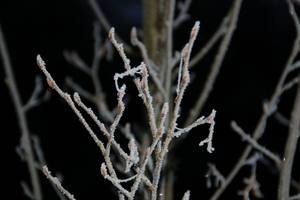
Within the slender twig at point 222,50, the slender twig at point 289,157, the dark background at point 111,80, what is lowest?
the slender twig at point 289,157

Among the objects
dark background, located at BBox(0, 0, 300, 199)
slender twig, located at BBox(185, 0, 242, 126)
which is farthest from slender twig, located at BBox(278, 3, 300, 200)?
dark background, located at BBox(0, 0, 300, 199)

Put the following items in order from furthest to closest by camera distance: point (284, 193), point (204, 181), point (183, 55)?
point (204, 181)
point (284, 193)
point (183, 55)

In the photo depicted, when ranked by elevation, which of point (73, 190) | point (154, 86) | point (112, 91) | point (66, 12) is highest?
point (66, 12)

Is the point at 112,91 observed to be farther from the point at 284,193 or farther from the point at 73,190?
the point at 284,193

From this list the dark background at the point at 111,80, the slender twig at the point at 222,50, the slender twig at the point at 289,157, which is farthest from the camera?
the dark background at the point at 111,80

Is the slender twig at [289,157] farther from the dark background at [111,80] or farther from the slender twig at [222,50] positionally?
the dark background at [111,80]

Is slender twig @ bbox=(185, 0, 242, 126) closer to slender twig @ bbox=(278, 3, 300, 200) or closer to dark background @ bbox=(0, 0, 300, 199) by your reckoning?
slender twig @ bbox=(278, 3, 300, 200)

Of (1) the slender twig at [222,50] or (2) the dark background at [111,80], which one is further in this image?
(2) the dark background at [111,80]

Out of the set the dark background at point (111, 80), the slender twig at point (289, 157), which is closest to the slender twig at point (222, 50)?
the slender twig at point (289, 157)

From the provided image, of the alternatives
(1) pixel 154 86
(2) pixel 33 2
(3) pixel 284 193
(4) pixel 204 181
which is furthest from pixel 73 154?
(3) pixel 284 193
